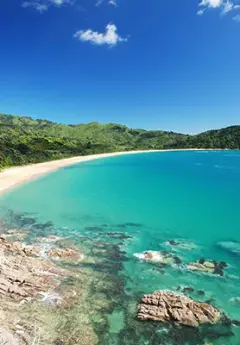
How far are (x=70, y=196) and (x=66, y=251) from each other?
28615 millimetres

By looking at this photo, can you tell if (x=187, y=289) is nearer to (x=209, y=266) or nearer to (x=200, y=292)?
(x=200, y=292)

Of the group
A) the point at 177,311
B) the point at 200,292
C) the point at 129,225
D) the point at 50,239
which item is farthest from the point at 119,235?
the point at 177,311

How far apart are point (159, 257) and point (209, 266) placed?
13.0ft

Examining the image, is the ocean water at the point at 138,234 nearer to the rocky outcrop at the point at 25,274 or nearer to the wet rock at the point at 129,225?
the wet rock at the point at 129,225

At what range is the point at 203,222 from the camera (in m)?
38.0

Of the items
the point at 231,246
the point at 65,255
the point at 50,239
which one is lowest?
the point at 231,246

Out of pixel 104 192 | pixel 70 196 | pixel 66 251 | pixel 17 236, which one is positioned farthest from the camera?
pixel 104 192

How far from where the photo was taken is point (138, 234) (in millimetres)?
33062

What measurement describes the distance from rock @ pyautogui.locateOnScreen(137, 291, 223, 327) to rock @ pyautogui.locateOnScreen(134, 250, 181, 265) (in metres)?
6.61

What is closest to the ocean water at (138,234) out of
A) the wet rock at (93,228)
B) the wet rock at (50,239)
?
the wet rock at (93,228)

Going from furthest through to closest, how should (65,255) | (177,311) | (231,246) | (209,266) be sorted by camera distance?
(231,246)
(65,255)
(209,266)
(177,311)

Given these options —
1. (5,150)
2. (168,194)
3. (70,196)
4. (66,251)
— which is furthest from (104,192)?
(5,150)

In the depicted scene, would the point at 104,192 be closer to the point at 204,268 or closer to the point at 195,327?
the point at 204,268

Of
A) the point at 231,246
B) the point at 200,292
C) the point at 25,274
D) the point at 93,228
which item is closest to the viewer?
the point at 200,292
